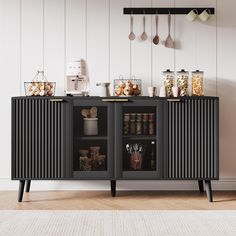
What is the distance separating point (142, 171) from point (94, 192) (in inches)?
21.2

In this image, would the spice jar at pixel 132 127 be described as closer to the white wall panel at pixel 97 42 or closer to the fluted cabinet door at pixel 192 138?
the fluted cabinet door at pixel 192 138

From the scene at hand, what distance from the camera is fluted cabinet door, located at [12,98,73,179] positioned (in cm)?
391

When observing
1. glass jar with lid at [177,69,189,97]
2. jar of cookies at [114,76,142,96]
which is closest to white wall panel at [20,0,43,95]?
jar of cookies at [114,76,142,96]

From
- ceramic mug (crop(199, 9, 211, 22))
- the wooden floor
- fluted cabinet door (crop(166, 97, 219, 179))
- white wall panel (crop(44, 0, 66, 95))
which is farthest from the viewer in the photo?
white wall panel (crop(44, 0, 66, 95))

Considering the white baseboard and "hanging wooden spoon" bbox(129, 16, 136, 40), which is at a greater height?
"hanging wooden spoon" bbox(129, 16, 136, 40)

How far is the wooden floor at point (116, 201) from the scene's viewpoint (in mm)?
3639

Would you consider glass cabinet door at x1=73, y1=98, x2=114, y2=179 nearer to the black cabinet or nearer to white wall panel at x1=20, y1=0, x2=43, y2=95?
the black cabinet

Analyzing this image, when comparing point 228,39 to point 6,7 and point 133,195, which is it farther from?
point 6,7

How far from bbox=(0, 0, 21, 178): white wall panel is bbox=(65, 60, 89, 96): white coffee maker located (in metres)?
0.51

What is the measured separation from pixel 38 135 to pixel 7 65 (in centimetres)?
78

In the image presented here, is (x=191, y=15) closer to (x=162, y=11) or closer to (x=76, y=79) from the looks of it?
(x=162, y=11)
